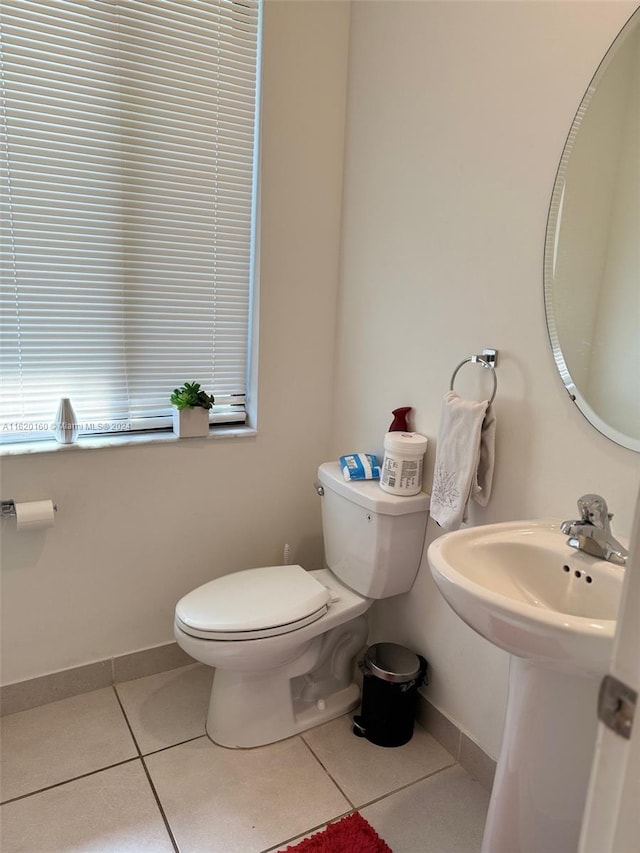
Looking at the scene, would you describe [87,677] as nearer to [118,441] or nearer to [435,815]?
[118,441]

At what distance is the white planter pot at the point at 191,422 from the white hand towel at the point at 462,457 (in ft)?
2.72

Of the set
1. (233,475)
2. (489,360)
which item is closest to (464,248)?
(489,360)

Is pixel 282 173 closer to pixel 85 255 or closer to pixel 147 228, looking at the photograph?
pixel 147 228

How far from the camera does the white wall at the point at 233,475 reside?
185 cm

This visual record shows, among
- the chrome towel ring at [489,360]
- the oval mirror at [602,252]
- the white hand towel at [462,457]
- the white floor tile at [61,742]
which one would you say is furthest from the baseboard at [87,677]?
the oval mirror at [602,252]

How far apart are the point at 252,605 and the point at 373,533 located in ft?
1.36

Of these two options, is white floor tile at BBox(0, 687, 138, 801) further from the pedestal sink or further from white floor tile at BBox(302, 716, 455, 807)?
the pedestal sink

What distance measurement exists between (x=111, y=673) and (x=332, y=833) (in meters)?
0.94

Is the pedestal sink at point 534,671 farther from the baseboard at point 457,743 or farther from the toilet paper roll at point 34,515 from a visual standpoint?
Answer: the toilet paper roll at point 34,515

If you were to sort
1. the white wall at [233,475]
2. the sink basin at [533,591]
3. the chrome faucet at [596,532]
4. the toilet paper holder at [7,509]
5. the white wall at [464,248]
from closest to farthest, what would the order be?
the sink basin at [533,591]
the chrome faucet at [596,532]
the white wall at [464,248]
the toilet paper holder at [7,509]
the white wall at [233,475]

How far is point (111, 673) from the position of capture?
6.59 feet

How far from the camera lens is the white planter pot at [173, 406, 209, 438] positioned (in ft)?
6.40

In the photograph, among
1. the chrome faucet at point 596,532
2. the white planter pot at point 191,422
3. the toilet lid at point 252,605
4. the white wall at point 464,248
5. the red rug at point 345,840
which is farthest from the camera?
the white planter pot at point 191,422

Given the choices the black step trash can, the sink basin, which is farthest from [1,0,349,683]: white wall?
the sink basin
